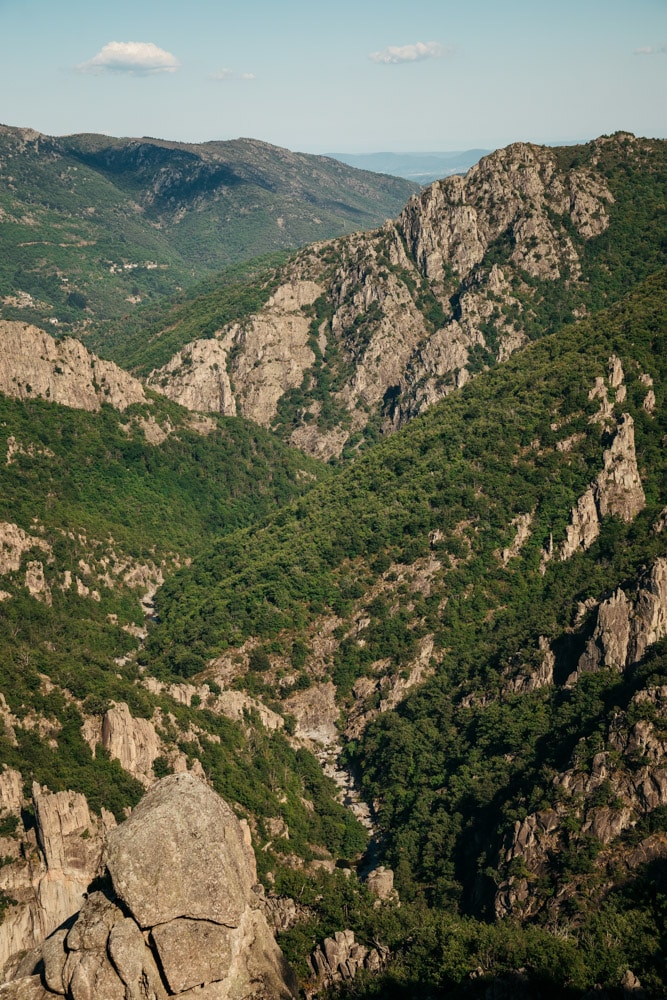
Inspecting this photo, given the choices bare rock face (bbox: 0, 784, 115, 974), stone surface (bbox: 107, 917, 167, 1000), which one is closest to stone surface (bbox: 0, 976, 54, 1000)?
stone surface (bbox: 107, 917, 167, 1000)

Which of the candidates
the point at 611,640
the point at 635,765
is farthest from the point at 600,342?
the point at 635,765

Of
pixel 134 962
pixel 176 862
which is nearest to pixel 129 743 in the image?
pixel 176 862

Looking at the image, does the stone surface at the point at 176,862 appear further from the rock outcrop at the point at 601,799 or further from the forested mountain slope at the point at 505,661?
the rock outcrop at the point at 601,799

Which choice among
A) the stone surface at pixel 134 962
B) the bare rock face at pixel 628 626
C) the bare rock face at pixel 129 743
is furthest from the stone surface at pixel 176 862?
the bare rock face at pixel 628 626

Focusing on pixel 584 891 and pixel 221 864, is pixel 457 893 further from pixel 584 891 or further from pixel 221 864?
pixel 221 864

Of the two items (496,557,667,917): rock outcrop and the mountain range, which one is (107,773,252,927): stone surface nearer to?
the mountain range

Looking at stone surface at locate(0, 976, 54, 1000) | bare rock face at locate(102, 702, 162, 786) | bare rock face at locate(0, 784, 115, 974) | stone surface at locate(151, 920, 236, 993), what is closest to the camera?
stone surface at locate(0, 976, 54, 1000)

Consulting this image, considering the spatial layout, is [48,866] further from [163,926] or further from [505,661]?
[505,661]
